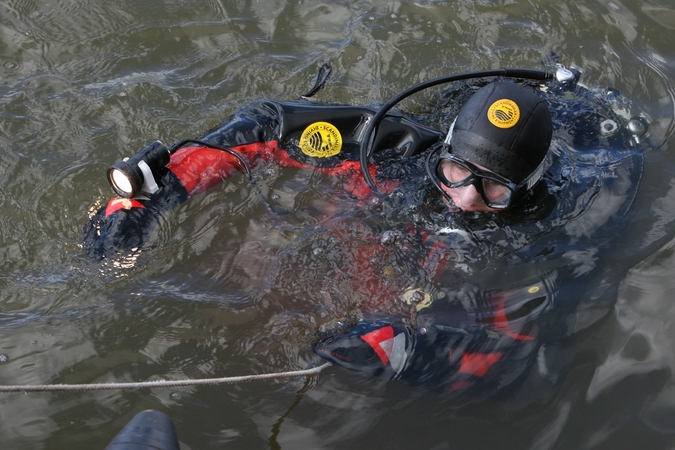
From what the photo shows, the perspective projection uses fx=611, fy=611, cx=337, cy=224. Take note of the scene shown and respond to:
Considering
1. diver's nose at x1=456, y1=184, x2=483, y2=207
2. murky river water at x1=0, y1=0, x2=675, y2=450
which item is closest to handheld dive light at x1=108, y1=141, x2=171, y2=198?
murky river water at x1=0, y1=0, x2=675, y2=450

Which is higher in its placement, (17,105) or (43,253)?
(17,105)

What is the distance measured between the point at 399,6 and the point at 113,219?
11.4ft

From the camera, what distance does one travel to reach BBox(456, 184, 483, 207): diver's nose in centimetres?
322

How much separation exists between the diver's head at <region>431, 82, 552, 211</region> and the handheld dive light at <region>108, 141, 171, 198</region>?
4.70 feet

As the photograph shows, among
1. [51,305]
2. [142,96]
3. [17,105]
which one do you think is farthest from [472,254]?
[17,105]

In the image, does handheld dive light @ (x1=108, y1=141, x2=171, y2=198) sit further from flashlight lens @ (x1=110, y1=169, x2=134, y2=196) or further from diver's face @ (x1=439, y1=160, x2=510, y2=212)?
diver's face @ (x1=439, y1=160, x2=510, y2=212)

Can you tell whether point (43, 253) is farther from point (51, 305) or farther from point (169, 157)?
point (169, 157)

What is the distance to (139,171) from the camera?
115 inches

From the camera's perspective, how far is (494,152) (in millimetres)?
3133

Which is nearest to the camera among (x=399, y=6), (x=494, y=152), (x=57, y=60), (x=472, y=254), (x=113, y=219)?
(x=113, y=219)

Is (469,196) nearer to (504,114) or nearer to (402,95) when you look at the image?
(504,114)

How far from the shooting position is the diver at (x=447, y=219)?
9.69 ft

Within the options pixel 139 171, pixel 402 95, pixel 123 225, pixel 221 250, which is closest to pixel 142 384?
pixel 123 225

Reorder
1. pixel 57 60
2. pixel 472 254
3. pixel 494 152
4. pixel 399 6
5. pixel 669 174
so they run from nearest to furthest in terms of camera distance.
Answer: pixel 494 152 → pixel 472 254 → pixel 669 174 → pixel 57 60 → pixel 399 6
